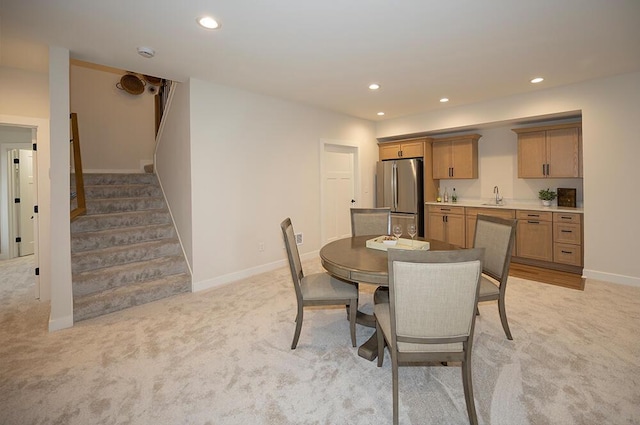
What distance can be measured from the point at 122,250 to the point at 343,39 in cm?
335

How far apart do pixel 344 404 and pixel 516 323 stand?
1887 millimetres

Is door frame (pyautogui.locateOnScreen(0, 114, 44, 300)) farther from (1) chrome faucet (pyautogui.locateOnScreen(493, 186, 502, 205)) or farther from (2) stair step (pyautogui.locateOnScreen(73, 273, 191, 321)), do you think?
(1) chrome faucet (pyautogui.locateOnScreen(493, 186, 502, 205))

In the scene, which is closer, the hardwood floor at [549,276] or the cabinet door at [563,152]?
the hardwood floor at [549,276]

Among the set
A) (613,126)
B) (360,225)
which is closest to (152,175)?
(360,225)

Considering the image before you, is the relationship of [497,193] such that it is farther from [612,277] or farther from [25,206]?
[25,206]

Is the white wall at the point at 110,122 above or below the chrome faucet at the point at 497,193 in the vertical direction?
above

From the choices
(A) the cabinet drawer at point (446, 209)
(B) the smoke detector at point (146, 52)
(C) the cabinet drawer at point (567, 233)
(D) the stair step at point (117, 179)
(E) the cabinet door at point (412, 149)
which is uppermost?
(B) the smoke detector at point (146, 52)

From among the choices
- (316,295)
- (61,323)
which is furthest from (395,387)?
(61,323)

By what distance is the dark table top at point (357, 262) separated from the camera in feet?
6.59

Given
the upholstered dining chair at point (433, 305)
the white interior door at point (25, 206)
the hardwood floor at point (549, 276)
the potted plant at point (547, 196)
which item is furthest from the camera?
the white interior door at point (25, 206)

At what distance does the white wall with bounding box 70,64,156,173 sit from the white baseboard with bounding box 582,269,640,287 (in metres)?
7.37

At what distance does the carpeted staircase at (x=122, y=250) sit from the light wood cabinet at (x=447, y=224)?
4.21 meters


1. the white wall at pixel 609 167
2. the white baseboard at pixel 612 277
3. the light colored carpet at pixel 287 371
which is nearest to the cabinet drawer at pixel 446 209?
the white wall at pixel 609 167

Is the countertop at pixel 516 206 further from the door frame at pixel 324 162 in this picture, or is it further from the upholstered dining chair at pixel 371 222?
the upholstered dining chair at pixel 371 222
